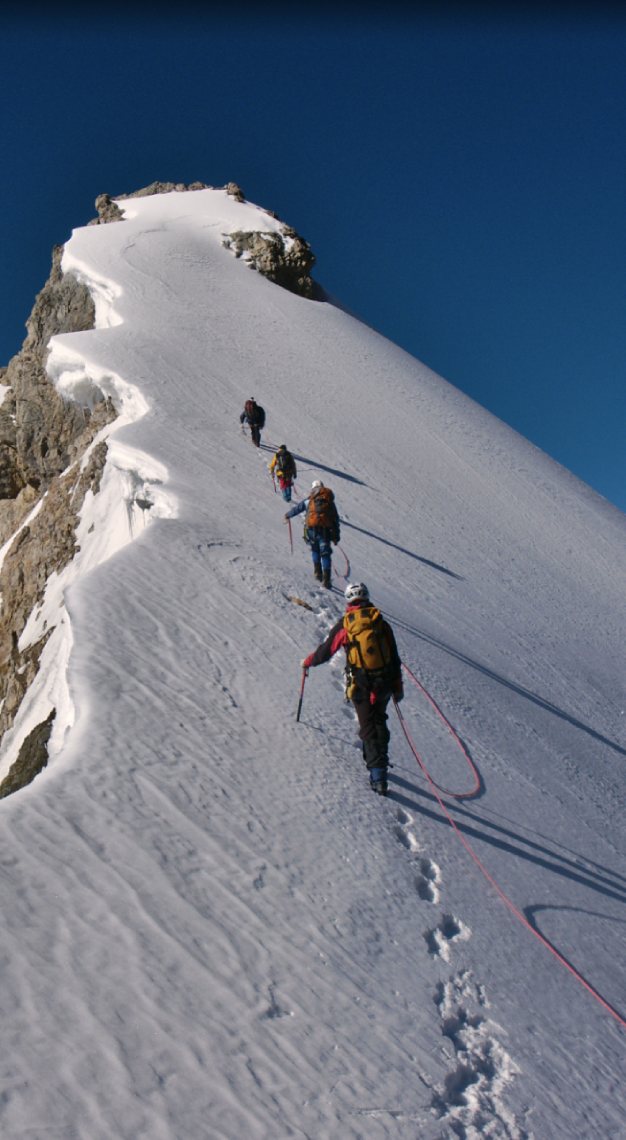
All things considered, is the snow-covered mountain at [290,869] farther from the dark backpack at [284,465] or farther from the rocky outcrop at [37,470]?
the rocky outcrop at [37,470]

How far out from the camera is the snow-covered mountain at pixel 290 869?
135 inches

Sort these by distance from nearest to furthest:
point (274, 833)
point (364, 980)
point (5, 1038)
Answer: point (5, 1038), point (364, 980), point (274, 833)

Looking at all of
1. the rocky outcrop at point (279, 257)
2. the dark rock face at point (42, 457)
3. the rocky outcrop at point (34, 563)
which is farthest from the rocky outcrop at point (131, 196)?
the rocky outcrop at point (34, 563)

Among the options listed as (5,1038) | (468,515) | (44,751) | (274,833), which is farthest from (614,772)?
(468,515)

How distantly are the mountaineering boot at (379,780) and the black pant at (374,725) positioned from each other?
0.05 meters

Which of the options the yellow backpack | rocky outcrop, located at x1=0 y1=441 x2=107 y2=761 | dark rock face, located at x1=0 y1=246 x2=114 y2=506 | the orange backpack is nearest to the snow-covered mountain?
the orange backpack

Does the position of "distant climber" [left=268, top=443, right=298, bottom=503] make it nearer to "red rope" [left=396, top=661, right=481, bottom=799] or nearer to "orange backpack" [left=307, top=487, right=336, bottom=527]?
"orange backpack" [left=307, top=487, right=336, bottom=527]

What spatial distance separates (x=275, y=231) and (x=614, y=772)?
36.1 m

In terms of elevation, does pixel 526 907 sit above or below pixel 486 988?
above

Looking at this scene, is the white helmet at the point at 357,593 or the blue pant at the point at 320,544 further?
the blue pant at the point at 320,544

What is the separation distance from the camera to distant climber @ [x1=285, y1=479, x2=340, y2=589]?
10281mm

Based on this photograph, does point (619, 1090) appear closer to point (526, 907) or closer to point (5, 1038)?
point (526, 907)

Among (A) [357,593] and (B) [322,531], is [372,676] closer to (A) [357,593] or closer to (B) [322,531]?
(A) [357,593]

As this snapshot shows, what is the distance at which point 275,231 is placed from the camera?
38938mm
